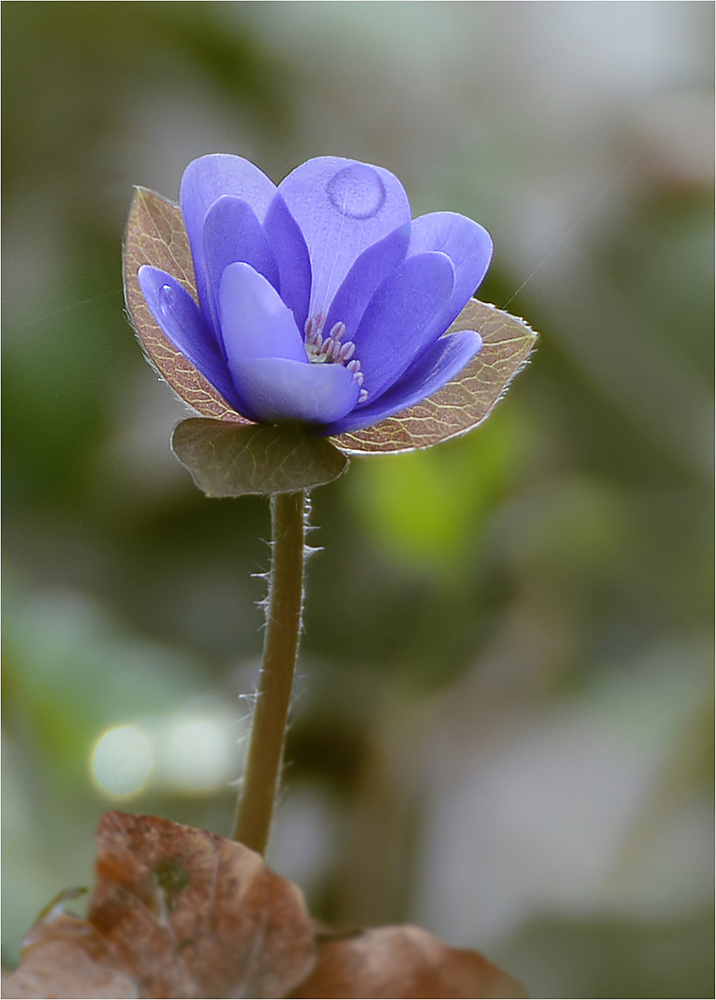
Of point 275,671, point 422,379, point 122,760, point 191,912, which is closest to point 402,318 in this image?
point 422,379

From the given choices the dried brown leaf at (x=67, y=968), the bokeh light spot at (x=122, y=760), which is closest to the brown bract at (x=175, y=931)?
the dried brown leaf at (x=67, y=968)

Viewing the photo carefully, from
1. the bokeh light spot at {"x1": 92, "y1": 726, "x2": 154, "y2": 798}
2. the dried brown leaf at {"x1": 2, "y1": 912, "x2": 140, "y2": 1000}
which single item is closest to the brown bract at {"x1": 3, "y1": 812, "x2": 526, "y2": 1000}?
the dried brown leaf at {"x1": 2, "y1": 912, "x2": 140, "y2": 1000}

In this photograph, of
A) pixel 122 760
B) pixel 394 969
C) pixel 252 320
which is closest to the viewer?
pixel 252 320

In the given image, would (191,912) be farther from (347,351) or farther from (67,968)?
(347,351)

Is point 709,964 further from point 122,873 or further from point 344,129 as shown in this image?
point 344,129

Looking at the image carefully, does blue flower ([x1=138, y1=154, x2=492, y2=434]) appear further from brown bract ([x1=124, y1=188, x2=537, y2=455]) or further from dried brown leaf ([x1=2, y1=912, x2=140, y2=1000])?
dried brown leaf ([x1=2, y1=912, x2=140, y2=1000])

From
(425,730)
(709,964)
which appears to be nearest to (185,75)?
(425,730)
